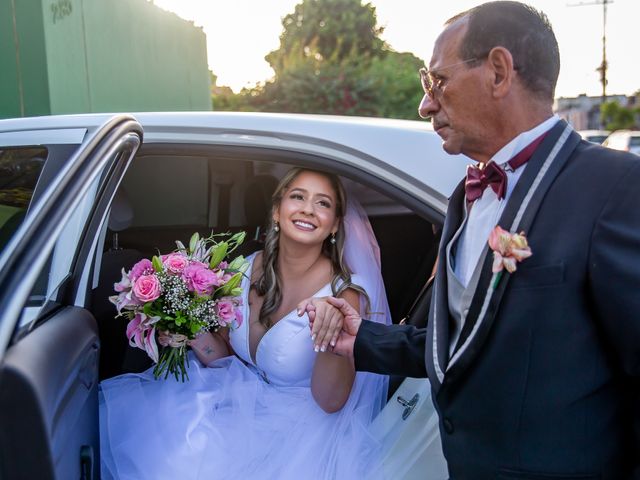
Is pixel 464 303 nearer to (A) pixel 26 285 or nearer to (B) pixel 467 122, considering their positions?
(B) pixel 467 122

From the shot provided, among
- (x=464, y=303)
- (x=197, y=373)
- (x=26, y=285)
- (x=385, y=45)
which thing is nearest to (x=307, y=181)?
(x=197, y=373)

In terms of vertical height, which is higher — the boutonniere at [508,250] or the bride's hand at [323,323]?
the boutonniere at [508,250]

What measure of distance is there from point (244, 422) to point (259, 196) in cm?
180

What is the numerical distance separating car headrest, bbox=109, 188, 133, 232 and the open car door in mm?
1294

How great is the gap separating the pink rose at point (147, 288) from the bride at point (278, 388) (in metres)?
0.40

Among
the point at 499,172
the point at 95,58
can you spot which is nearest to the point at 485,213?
the point at 499,172

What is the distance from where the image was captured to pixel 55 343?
5.17 feet

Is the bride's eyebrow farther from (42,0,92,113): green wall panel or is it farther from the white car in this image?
(42,0,92,113): green wall panel

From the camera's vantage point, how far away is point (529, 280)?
1441 millimetres

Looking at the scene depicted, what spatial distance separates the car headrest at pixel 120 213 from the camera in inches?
139

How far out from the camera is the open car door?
1.33 m

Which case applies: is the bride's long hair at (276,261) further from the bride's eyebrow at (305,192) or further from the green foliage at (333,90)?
the green foliage at (333,90)

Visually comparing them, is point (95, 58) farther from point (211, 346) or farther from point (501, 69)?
point (501, 69)

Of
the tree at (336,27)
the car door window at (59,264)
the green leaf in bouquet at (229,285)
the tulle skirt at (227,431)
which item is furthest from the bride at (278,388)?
the tree at (336,27)
